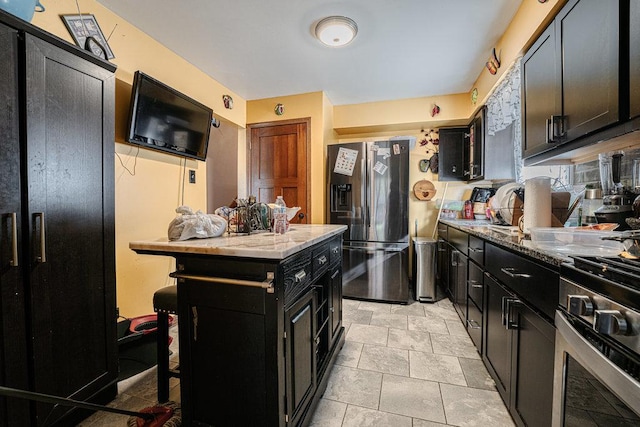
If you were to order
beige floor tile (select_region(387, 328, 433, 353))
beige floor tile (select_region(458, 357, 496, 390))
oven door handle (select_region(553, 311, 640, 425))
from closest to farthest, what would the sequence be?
oven door handle (select_region(553, 311, 640, 425)) < beige floor tile (select_region(458, 357, 496, 390)) < beige floor tile (select_region(387, 328, 433, 353))

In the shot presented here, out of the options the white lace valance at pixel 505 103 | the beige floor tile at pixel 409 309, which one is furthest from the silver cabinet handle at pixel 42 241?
the white lace valance at pixel 505 103

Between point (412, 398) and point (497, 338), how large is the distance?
24.0 inches

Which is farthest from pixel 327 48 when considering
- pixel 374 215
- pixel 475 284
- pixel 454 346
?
pixel 454 346

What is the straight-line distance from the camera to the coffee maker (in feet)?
4.02

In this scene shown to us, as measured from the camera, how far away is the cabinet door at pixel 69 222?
1154 mm

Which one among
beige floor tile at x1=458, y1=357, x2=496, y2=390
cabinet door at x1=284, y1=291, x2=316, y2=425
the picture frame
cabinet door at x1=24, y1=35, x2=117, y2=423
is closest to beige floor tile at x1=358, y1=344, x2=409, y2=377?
beige floor tile at x1=458, y1=357, x2=496, y2=390

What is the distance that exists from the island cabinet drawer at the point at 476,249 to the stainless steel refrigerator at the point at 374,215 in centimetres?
105

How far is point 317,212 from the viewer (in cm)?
340

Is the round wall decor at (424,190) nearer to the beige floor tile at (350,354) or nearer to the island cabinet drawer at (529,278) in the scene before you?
the island cabinet drawer at (529,278)

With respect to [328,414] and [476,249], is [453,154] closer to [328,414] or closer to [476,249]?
[476,249]

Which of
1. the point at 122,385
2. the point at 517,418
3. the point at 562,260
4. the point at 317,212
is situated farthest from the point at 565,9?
the point at 122,385

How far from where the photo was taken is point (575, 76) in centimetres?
133

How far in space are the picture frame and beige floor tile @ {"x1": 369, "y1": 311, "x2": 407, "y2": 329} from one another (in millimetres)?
3104

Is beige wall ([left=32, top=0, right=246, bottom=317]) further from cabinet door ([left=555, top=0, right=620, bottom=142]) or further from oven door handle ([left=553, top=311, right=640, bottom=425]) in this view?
cabinet door ([left=555, top=0, right=620, bottom=142])
